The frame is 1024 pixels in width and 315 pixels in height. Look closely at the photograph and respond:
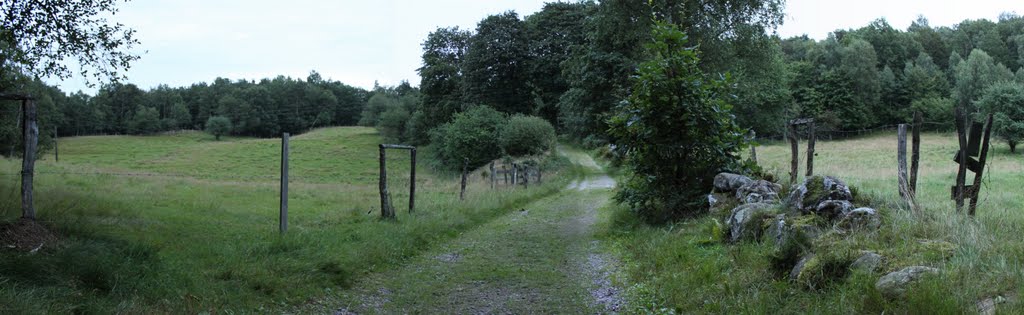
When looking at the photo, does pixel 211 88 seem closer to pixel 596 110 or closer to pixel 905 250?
pixel 596 110

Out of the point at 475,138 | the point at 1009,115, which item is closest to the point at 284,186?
the point at 1009,115

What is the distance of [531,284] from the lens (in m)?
7.95

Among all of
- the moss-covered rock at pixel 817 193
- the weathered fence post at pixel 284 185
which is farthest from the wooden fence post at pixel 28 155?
the moss-covered rock at pixel 817 193

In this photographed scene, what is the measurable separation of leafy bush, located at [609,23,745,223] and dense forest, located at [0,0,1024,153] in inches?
34.5

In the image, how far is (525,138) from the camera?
40594 mm

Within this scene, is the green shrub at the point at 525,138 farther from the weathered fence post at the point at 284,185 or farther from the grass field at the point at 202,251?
the weathered fence post at the point at 284,185

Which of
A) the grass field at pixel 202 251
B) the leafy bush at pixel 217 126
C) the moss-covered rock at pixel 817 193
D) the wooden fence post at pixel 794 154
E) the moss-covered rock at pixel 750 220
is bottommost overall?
the grass field at pixel 202 251

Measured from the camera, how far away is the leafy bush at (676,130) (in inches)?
462

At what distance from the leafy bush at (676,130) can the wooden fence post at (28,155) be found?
1020 cm

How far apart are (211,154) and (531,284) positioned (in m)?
65.4

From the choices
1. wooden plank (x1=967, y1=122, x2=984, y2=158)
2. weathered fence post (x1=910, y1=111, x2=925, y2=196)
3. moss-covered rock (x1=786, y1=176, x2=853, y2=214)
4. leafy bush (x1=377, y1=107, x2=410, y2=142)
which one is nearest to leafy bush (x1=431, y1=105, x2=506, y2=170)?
leafy bush (x1=377, y1=107, x2=410, y2=142)

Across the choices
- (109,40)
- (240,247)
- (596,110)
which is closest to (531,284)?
(240,247)

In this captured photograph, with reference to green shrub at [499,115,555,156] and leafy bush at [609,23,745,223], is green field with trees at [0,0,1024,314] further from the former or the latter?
green shrub at [499,115,555,156]

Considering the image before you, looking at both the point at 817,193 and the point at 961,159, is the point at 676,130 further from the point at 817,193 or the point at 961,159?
the point at 961,159
